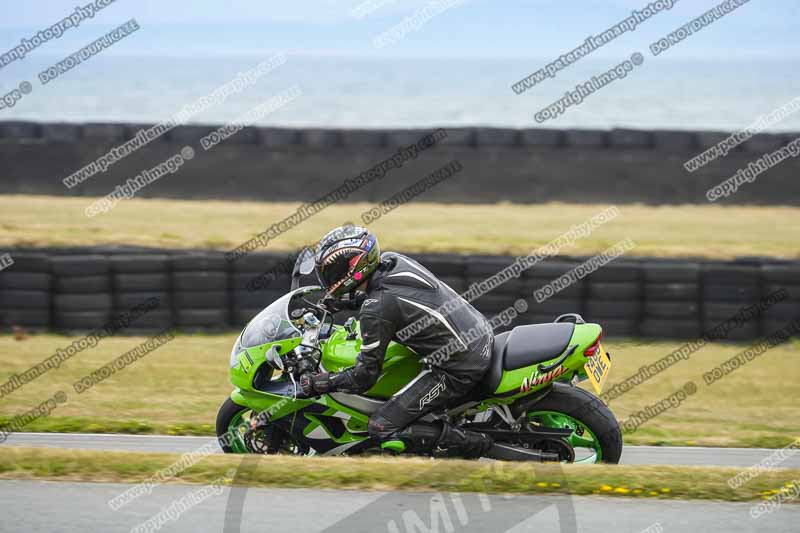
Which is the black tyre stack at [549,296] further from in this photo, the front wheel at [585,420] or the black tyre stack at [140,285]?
the front wheel at [585,420]

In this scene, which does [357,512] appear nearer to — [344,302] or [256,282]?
[344,302]

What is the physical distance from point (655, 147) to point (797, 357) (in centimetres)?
668

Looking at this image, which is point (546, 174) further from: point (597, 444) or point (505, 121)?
point (505, 121)

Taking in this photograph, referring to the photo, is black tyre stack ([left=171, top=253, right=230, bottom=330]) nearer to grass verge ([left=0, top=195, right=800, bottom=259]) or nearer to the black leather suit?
grass verge ([left=0, top=195, right=800, bottom=259])

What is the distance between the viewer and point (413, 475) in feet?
17.8

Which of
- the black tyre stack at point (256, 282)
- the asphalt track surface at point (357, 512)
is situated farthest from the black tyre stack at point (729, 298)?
the asphalt track surface at point (357, 512)

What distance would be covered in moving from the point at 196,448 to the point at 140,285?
154 inches

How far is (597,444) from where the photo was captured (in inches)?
245

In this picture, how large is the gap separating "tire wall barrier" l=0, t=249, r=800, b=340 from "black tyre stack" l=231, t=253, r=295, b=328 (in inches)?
0.4

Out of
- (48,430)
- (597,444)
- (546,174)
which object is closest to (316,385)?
(597,444)

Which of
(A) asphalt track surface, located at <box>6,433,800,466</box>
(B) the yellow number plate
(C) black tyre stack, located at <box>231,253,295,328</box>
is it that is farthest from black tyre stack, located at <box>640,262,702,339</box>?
(B) the yellow number plate

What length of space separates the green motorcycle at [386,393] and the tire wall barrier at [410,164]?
9.83 meters

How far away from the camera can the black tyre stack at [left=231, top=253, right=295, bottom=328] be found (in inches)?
423

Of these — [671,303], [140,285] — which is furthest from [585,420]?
[140,285]
